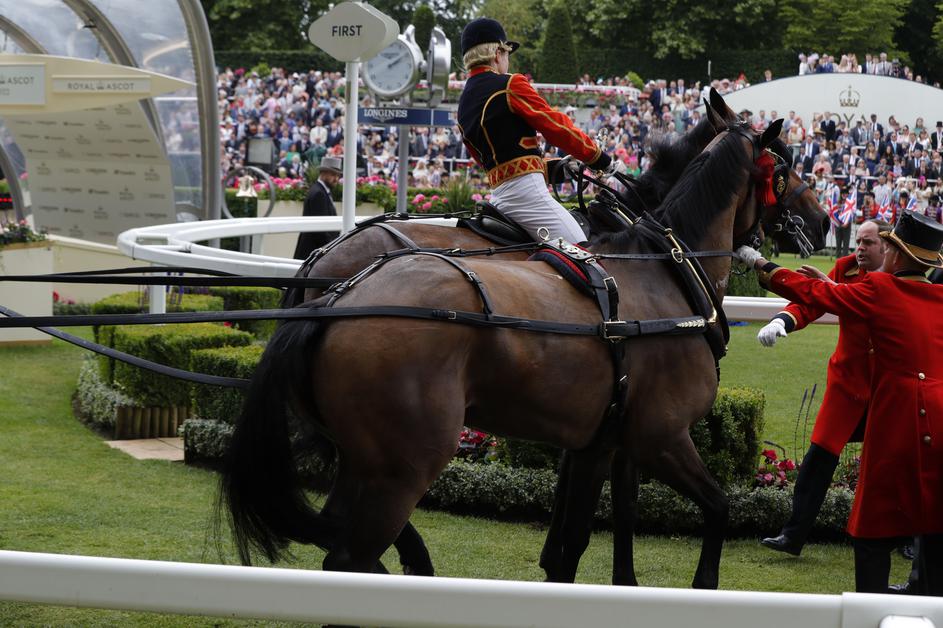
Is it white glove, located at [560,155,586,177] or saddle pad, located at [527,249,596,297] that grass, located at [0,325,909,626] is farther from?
white glove, located at [560,155,586,177]

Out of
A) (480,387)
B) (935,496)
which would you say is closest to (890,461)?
(935,496)

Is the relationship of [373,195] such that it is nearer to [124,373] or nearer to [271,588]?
[124,373]

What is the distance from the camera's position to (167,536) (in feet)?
19.3

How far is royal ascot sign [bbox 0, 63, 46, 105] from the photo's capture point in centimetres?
1228

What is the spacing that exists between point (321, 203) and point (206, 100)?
3.84 meters

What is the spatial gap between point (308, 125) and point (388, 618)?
31295 mm

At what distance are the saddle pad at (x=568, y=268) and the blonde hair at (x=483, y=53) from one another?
1249 millimetres

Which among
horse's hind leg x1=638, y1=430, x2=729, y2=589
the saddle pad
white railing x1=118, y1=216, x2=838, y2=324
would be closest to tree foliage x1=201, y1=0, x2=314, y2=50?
white railing x1=118, y1=216, x2=838, y2=324

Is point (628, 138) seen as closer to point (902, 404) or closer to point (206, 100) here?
point (206, 100)

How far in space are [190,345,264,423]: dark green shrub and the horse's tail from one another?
3408mm

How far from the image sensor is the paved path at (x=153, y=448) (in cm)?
781

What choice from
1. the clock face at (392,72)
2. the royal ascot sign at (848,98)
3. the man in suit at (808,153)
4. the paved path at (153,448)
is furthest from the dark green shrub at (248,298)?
the royal ascot sign at (848,98)

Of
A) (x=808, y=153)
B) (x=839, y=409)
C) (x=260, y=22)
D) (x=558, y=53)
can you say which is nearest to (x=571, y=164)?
(x=839, y=409)

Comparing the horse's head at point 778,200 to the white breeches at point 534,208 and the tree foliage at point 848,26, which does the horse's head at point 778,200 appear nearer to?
the white breeches at point 534,208
